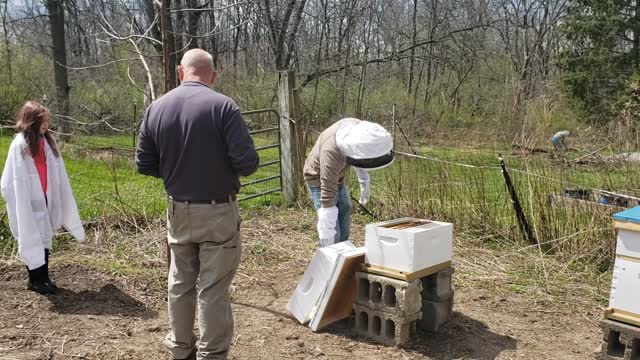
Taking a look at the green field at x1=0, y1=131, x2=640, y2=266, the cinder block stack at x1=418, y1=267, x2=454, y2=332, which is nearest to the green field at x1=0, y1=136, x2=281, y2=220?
the green field at x1=0, y1=131, x2=640, y2=266

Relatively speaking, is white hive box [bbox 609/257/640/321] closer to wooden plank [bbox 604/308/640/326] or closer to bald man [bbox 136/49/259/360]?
wooden plank [bbox 604/308/640/326]

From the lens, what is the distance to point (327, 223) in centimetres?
414

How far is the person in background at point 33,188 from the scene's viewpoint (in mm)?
4199

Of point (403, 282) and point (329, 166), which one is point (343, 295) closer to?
point (403, 282)

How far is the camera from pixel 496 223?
20.2ft

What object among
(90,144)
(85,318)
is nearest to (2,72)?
(90,144)

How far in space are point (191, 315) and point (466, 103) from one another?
18.1 metres

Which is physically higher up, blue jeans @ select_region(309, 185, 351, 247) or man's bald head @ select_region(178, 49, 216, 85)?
man's bald head @ select_region(178, 49, 216, 85)

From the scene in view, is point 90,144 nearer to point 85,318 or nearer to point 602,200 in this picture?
point 85,318

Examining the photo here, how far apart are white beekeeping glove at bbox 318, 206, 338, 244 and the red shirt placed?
7.13 feet

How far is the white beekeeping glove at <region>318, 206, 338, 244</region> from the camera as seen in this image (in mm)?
4102

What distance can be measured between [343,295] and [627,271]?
1828 millimetres

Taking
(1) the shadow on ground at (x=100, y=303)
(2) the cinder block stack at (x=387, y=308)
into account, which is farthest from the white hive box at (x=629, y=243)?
(1) the shadow on ground at (x=100, y=303)

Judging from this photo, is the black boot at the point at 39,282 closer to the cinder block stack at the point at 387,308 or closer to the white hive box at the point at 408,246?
the cinder block stack at the point at 387,308
